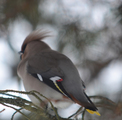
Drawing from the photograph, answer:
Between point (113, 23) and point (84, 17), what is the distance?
0.36 meters

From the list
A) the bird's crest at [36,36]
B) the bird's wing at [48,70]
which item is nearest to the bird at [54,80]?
the bird's wing at [48,70]

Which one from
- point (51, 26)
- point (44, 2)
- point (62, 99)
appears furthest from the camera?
point (51, 26)

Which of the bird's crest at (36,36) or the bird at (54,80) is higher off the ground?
the bird's crest at (36,36)

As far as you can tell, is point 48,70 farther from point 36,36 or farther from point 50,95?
point 36,36

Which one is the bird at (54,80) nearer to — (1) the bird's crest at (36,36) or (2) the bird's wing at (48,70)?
(2) the bird's wing at (48,70)

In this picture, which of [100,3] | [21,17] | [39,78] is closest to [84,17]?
[100,3]

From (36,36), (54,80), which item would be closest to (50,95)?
(54,80)

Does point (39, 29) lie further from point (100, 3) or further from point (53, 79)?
point (53, 79)

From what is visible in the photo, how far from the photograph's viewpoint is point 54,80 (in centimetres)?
214

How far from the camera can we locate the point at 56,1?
302 cm

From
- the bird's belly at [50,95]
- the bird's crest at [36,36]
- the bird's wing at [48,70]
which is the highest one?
the bird's crest at [36,36]

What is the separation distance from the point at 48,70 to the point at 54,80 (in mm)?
180

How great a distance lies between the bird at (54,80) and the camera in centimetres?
205

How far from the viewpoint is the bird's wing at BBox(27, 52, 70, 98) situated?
2121 millimetres
